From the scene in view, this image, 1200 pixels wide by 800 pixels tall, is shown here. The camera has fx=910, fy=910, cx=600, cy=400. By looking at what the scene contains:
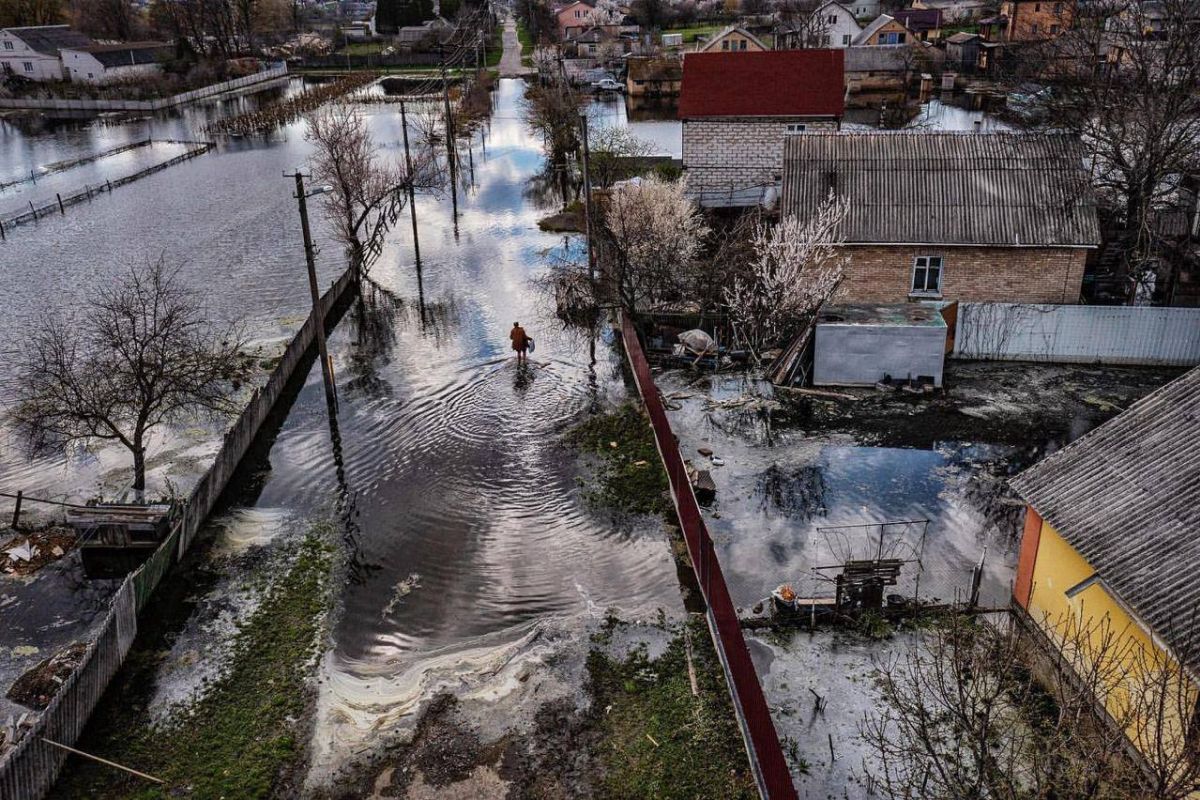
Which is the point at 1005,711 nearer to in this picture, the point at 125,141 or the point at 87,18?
the point at 125,141

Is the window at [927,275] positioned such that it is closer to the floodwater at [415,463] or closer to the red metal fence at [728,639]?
the floodwater at [415,463]

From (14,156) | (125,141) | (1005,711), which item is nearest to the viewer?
(1005,711)

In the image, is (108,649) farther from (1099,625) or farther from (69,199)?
(69,199)

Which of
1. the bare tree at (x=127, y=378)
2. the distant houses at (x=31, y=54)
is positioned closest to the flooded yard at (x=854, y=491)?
the bare tree at (x=127, y=378)

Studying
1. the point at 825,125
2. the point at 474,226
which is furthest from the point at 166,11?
the point at 825,125

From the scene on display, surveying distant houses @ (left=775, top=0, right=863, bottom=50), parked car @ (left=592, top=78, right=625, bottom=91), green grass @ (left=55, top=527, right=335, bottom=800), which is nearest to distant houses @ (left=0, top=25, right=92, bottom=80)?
parked car @ (left=592, top=78, right=625, bottom=91)
